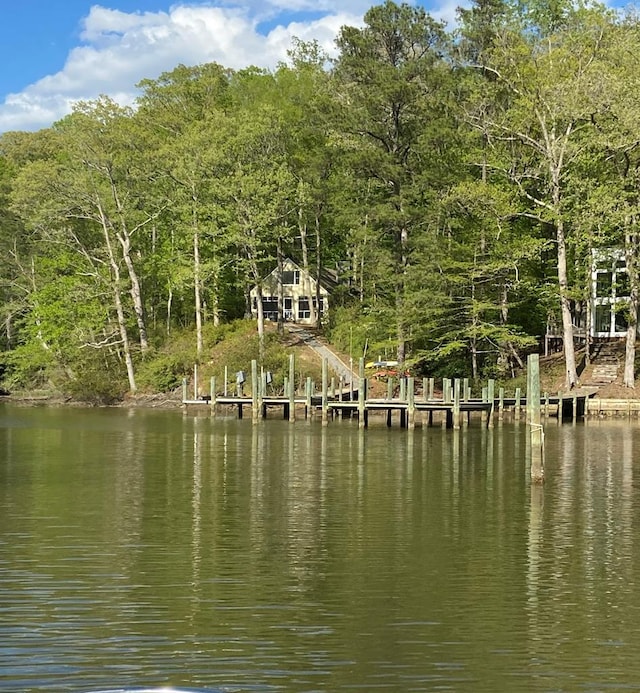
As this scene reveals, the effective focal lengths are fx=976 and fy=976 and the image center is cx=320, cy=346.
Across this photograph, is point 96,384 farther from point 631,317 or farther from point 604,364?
point 631,317

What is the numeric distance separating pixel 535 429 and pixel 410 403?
15.6 m

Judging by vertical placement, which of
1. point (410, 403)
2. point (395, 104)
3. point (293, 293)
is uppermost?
point (395, 104)

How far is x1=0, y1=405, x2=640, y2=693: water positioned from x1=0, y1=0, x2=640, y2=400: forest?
68.7ft

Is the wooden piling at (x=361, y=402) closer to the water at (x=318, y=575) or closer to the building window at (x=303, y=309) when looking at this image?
the water at (x=318, y=575)

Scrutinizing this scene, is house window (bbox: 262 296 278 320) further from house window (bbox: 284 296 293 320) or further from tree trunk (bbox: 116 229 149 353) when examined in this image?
tree trunk (bbox: 116 229 149 353)

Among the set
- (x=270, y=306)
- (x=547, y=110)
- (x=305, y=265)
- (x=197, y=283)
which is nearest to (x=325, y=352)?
(x=305, y=265)

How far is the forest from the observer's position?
4578cm

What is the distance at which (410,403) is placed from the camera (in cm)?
3822

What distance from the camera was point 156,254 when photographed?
63.7 m

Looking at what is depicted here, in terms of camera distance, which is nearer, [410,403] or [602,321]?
[410,403]

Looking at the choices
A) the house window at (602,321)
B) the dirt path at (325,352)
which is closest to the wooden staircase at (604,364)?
the house window at (602,321)

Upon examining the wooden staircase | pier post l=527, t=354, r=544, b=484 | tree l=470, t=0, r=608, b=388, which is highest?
tree l=470, t=0, r=608, b=388

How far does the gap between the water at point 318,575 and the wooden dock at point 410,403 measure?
35.9 feet

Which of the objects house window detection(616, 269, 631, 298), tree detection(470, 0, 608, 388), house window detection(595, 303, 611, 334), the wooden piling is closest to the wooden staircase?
house window detection(595, 303, 611, 334)
